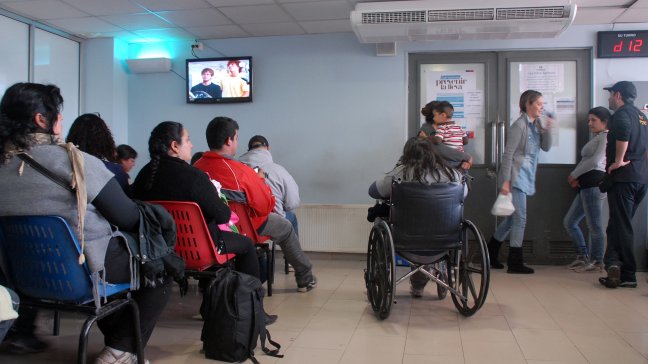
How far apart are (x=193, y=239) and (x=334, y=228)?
2920mm

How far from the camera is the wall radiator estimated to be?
5281 millimetres

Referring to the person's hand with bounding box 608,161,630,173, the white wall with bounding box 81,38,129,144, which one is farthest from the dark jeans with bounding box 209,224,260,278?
the white wall with bounding box 81,38,129,144

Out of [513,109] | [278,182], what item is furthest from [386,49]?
[278,182]

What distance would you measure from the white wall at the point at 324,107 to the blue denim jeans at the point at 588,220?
1.55 metres

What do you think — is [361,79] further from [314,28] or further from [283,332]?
[283,332]

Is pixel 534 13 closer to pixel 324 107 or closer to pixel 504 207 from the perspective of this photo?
pixel 504 207

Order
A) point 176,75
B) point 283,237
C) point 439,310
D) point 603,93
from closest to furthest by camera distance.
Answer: point 439,310
point 283,237
point 603,93
point 176,75

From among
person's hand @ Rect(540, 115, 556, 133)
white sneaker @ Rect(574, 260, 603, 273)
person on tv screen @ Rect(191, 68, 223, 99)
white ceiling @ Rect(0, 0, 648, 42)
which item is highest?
white ceiling @ Rect(0, 0, 648, 42)

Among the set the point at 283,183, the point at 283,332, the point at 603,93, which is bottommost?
the point at 283,332

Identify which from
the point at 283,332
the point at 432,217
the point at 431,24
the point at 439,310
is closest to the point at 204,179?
the point at 283,332

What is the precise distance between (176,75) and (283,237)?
2875 millimetres

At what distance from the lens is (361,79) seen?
536 centimetres

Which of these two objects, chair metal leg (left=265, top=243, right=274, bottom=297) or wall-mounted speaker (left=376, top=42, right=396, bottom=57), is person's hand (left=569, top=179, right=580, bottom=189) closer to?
wall-mounted speaker (left=376, top=42, right=396, bottom=57)

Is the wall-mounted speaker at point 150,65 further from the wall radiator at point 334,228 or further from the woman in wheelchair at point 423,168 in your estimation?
the woman in wheelchair at point 423,168
